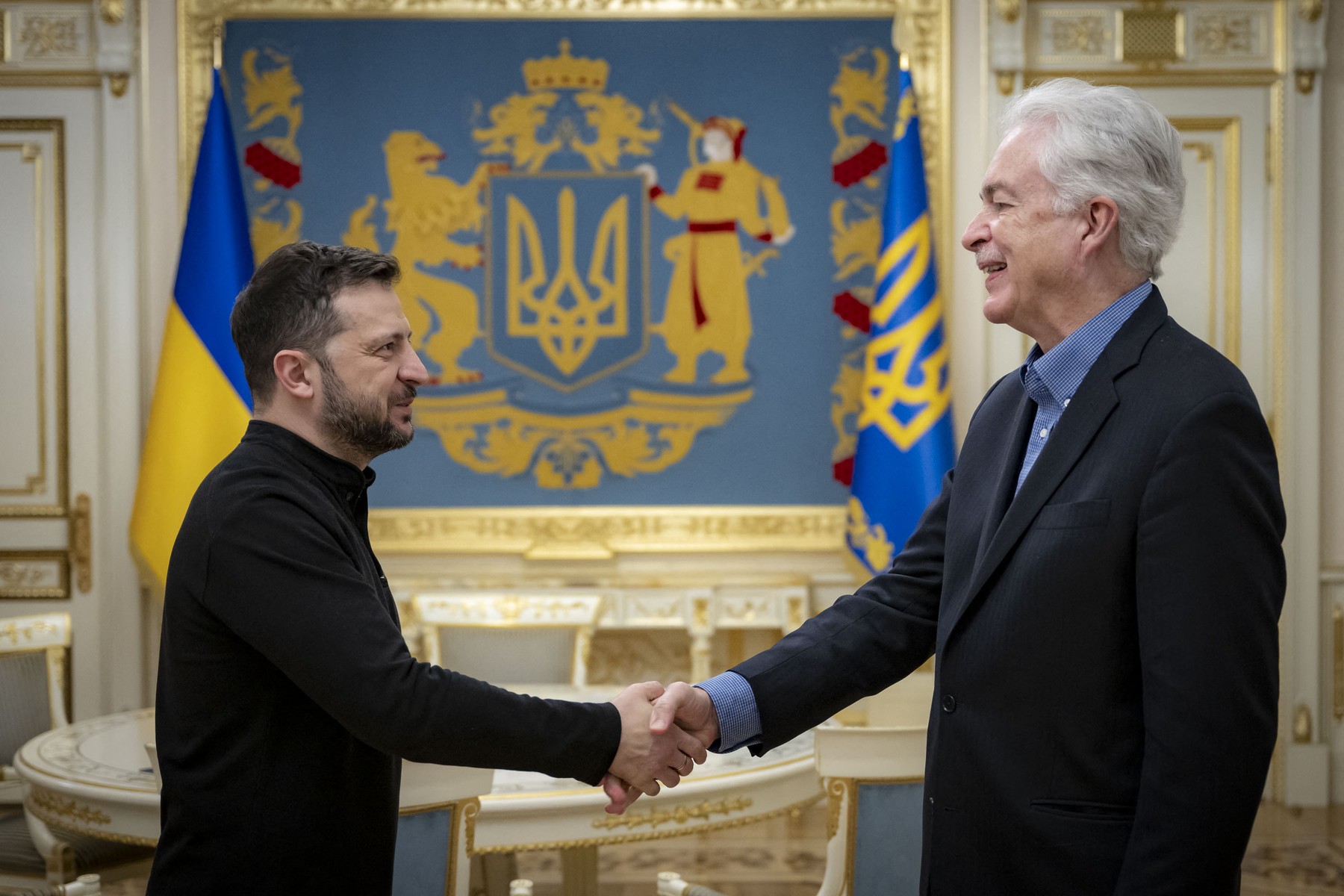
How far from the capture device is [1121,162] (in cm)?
137

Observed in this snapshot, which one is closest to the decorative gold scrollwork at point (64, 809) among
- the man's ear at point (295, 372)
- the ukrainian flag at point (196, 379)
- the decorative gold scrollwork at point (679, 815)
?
the decorative gold scrollwork at point (679, 815)

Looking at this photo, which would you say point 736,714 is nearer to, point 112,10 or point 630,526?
point 630,526

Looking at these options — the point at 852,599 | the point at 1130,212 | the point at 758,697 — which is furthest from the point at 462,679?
the point at 1130,212

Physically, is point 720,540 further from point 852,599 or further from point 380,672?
point 380,672

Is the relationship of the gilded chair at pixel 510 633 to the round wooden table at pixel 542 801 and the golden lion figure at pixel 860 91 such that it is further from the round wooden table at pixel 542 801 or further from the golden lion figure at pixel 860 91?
the golden lion figure at pixel 860 91

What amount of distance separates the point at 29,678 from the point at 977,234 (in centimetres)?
298

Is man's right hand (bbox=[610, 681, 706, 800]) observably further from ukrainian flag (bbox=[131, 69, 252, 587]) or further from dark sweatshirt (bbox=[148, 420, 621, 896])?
ukrainian flag (bbox=[131, 69, 252, 587])

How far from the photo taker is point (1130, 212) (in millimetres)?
1382

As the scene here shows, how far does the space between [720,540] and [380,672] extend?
3286 mm

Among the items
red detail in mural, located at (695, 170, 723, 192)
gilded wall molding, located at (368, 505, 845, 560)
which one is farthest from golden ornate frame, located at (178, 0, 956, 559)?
red detail in mural, located at (695, 170, 723, 192)

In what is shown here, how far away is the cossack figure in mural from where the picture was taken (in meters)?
4.64

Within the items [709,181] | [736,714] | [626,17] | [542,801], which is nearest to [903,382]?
[709,181]

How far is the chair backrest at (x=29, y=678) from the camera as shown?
10.6 ft

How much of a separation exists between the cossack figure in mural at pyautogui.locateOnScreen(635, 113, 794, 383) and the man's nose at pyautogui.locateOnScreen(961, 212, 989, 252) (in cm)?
315
